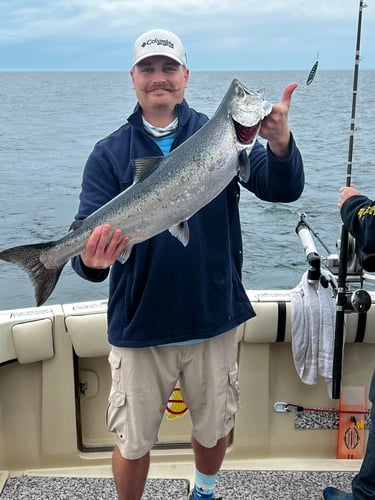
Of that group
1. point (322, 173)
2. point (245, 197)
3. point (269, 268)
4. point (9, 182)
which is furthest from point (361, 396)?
point (9, 182)

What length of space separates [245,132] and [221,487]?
2.10 metres

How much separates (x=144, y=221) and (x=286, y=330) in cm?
145

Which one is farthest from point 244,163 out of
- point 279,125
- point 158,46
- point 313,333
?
point 313,333

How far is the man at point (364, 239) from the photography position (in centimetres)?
247

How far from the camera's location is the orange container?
361cm

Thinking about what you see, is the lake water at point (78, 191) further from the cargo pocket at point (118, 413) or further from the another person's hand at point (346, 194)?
the cargo pocket at point (118, 413)

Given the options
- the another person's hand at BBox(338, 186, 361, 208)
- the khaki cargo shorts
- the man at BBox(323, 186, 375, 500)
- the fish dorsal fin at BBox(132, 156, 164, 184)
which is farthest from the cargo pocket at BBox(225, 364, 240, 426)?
the fish dorsal fin at BBox(132, 156, 164, 184)

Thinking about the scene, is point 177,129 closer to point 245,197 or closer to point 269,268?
point 269,268

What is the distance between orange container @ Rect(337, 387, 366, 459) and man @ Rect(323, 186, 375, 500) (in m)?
0.91

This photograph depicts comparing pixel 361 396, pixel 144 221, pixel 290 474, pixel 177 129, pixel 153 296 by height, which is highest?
pixel 177 129

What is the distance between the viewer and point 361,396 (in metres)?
3.62

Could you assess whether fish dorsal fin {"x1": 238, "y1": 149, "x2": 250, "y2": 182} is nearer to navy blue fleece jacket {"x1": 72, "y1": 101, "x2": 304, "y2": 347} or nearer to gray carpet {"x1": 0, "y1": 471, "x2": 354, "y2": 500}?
navy blue fleece jacket {"x1": 72, "y1": 101, "x2": 304, "y2": 347}

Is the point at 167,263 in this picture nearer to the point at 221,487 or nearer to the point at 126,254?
the point at 126,254

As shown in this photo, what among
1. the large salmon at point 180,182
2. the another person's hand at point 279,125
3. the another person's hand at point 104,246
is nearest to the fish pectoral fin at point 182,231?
the large salmon at point 180,182
